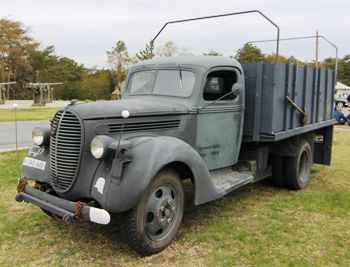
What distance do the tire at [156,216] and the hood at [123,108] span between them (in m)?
0.69

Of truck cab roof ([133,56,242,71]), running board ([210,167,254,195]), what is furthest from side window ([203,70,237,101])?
running board ([210,167,254,195])

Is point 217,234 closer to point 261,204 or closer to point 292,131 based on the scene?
point 261,204

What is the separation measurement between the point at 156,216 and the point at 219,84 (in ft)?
6.92

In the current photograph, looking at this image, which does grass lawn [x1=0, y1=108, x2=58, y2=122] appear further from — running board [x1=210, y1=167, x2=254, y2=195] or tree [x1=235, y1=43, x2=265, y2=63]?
running board [x1=210, y1=167, x2=254, y2=195]

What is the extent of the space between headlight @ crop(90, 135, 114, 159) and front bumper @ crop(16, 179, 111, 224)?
17.9 inches

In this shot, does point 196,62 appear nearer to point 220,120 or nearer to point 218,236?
point 220,120

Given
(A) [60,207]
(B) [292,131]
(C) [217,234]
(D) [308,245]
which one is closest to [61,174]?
(A) [60,207]

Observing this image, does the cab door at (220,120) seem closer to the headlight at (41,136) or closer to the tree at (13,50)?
the headlight at (41,136)

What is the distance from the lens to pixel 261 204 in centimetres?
551

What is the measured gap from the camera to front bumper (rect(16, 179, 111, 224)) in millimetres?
3248

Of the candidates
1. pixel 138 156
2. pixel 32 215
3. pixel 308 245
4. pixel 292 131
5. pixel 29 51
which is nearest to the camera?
pixel 138 156

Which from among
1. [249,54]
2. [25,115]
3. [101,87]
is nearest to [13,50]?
A: [101,87]

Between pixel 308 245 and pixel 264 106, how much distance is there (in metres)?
1.98

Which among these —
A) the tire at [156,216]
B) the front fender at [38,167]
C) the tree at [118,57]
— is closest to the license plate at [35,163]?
the front fender at [38,167]
